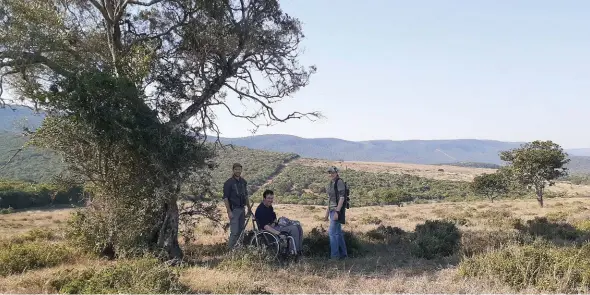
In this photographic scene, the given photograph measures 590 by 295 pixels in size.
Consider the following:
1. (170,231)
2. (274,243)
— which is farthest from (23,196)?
(274,243)

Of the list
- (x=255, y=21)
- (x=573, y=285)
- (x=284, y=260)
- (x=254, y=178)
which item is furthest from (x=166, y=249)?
(x=254, y=178)

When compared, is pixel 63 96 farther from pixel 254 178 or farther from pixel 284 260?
pixel 254 178

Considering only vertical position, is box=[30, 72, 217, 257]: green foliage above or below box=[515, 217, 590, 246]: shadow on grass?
above

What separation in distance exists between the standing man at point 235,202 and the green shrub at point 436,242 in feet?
13.9

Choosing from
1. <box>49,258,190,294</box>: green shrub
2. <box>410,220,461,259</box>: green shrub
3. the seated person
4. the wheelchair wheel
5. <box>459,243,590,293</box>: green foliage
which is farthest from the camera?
<box>410,220,461,259</box>: green shrub

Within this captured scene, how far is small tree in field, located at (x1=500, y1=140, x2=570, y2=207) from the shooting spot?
35.7 m

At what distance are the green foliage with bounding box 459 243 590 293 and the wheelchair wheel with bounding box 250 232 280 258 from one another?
12.0 feet

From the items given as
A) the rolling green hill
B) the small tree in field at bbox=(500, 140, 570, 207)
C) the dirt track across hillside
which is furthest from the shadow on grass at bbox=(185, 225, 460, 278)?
the dirt track across hillside

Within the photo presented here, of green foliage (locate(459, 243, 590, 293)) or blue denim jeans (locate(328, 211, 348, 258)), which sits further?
blue denim jeans (locate(328, 211, 348, 258))

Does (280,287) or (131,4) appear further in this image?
(131,4)

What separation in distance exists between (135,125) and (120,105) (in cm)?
51

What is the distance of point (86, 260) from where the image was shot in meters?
9.65

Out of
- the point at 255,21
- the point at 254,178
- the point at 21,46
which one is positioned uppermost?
the point at 255,21

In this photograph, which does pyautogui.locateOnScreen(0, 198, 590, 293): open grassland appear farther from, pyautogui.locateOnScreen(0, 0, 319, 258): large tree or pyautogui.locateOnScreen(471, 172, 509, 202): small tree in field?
pyautogui.locateOnScreen(471, 172, 509, 202): small tree in field
